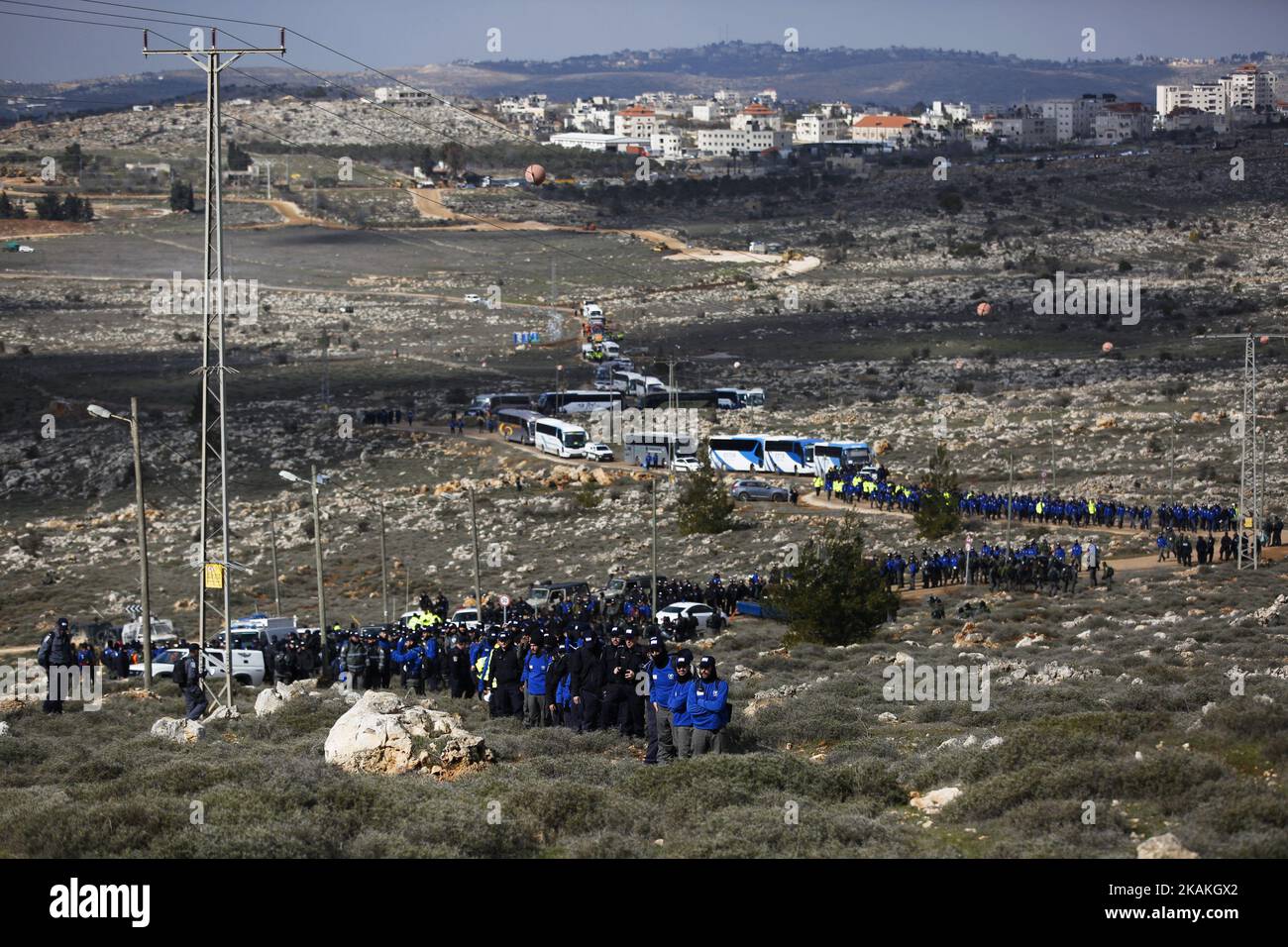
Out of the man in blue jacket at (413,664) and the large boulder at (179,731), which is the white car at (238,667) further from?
the large boulder at (179,731)

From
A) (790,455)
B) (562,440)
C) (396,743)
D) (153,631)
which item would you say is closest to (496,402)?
(562,440)

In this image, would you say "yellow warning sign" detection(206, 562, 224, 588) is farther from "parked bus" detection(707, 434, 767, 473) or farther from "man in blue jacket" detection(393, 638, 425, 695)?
"parked bus" detection(707, 434, 767, 473)

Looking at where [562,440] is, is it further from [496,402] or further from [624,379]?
[624,379]

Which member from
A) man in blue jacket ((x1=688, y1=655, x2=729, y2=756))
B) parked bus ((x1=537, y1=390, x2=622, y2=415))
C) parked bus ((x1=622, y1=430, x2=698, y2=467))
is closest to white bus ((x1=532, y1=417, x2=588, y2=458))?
parked bus ((x1=622, y1=430, x2=698, y2=467))

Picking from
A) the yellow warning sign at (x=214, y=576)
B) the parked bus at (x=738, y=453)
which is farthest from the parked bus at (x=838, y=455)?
the yellow warning sign at (x=214, y=576)
